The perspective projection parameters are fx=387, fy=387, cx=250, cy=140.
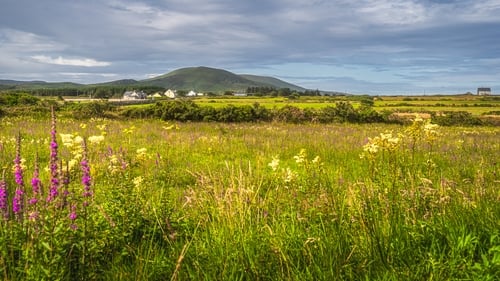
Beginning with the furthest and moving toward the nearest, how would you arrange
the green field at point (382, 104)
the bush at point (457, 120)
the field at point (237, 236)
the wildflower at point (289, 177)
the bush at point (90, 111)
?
the green field at point (382, 104), the bush at point (457, 120), the bush at point (90, 111), the wildflower at point (289, 177), the field at point (237, 236)

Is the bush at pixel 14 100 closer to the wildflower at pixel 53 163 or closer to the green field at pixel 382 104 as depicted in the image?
the green field at pixel 382 104

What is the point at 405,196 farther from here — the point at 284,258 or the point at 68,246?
the point at 68,246

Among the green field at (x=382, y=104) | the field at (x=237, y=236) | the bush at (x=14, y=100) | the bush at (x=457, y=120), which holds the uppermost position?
the green field at (x=382, y=104)

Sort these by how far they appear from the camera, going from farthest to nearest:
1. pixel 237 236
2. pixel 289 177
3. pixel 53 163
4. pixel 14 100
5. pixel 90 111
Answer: pixel 14 100, pixel 90 111, pixel 289 177, pixel 237 236, pixel 53 163

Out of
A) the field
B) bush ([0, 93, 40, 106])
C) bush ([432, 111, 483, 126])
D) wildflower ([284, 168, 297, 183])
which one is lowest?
the field

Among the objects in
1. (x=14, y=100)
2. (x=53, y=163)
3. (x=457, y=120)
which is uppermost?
(x=14, y=100)

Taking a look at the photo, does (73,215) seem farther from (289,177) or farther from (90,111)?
(90,111)

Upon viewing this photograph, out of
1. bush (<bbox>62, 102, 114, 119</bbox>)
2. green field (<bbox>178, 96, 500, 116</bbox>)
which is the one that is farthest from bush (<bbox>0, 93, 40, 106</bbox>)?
green field (<bbox>178, 96, 500, 116</bbox>)

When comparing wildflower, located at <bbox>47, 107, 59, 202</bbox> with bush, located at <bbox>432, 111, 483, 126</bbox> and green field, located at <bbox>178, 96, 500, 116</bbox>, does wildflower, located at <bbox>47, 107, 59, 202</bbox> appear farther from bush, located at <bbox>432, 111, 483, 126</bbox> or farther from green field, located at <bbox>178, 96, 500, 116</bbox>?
bush, located at <bbox>432, 111, 483, 126</bbox>

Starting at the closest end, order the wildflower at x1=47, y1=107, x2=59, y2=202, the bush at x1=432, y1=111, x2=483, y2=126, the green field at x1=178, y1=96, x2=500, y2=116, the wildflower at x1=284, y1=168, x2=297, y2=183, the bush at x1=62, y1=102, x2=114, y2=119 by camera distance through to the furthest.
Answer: the wildflower at x1=47, y1=107, x2=59, y2=202 < the wildflower at x1=284, y1=168, x2=297, y2=183 < the bush at x1=62, y1=102, x2=114, y2=119 < the bush at x1=432, y1=111, x2=483, y2=126 < the green field at x1=178, y1=96, x2=500, y2=116

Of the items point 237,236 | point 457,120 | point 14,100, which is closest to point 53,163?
point 237,236

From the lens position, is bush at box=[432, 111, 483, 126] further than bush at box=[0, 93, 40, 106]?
Yes

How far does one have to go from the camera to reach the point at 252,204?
4.29 metres

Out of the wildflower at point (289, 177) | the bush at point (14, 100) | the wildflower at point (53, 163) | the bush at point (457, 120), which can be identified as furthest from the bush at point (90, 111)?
the bush at point (457, 120)
